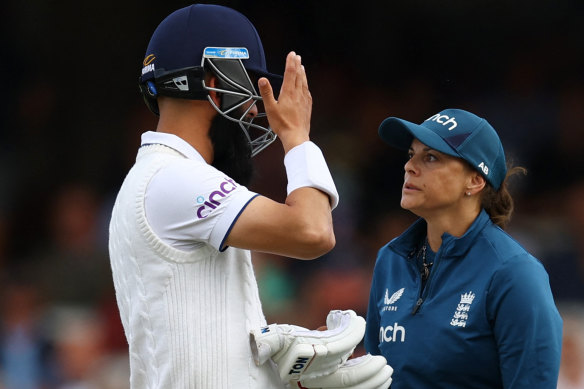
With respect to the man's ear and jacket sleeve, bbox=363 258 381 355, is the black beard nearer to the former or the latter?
the man's ear

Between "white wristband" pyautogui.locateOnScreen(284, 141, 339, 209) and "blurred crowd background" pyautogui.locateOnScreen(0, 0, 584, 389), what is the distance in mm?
3399

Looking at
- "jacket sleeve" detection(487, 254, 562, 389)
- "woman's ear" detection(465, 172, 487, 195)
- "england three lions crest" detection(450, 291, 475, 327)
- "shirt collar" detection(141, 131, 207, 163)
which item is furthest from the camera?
"woman's ear" detection(465, 172, 487, 195)

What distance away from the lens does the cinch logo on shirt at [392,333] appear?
271cm

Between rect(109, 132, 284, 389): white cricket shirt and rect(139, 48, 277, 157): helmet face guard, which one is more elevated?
rect(139, 48, 277, 157): helmet face guard

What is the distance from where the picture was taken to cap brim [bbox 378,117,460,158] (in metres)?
2.78

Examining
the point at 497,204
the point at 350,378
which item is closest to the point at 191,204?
the point at 350,378

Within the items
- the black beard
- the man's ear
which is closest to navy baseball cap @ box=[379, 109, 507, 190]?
the black beard

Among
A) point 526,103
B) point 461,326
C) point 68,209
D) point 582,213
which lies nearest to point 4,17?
point 68,209

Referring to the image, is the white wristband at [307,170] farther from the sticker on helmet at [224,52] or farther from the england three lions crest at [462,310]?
the england three lions crest at [462,310]

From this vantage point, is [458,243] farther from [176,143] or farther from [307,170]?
[176,143]

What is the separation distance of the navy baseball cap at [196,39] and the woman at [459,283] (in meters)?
0.74

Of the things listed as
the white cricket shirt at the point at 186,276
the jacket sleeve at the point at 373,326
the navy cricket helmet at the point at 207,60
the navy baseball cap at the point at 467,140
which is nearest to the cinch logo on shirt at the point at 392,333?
the jacket sleeve at the point at 373,326

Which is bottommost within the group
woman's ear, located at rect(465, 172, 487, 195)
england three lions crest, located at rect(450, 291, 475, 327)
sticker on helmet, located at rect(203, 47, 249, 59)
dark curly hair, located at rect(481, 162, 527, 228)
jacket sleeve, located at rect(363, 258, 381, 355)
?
jacket sleeve, located at rect(363, 258, 381, 355)

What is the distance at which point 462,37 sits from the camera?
21.9 ft
